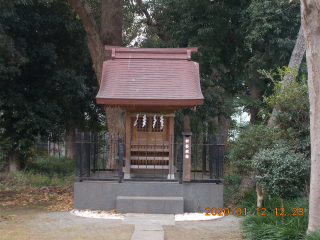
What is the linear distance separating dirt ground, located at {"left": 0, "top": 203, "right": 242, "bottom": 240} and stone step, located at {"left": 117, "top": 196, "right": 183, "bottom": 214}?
0.57m

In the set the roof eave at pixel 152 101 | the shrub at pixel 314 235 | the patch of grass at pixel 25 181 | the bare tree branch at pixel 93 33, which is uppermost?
the bare tree branch at pixel 93 33

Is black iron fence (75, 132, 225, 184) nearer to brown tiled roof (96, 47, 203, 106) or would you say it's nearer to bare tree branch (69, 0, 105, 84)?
brown tiled roof (96, 47, 203, 106)

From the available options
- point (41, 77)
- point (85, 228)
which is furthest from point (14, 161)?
point (85, 228)

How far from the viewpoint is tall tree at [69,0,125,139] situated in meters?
11.8

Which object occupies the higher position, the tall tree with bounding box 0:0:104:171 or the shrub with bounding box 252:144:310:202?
the tall tree with bounding box 0:0:104:171

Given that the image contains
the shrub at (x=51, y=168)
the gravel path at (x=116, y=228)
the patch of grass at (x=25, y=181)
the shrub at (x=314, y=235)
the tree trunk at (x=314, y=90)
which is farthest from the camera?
the shrub at (x=51, y=168)

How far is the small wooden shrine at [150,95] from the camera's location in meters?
7.96

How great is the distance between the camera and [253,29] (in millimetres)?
11555

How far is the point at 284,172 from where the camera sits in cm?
657

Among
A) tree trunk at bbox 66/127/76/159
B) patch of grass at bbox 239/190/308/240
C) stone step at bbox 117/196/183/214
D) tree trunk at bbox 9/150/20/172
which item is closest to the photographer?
patch of grass at bbox 239/190/308/240

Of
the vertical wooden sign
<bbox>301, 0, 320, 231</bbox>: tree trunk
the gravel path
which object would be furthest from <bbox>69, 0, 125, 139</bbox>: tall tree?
<bbox>301, 0, 320, 231</bbox>: tree trunk

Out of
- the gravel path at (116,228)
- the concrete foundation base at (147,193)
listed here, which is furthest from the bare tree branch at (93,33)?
the gravel path at (116,228)

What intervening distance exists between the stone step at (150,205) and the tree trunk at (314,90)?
302 centimetres

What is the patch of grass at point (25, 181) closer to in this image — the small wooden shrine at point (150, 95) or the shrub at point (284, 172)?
the small wooden shrine at point (150, 95)
